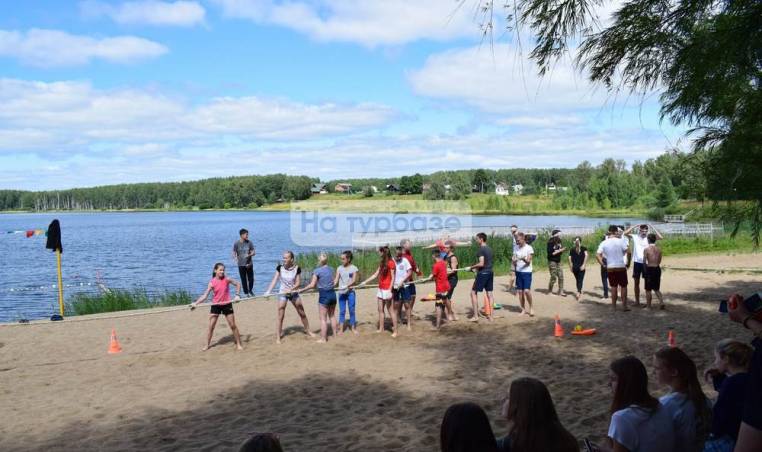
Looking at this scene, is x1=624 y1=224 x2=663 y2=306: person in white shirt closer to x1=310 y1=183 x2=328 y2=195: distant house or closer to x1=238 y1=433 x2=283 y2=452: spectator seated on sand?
x1=238 y1=433 x2=283 y2=452: spectator seated on sand

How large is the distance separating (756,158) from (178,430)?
20.8 feet

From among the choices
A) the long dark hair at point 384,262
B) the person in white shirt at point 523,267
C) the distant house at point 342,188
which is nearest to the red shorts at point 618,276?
the person in white shirt at point 523,267

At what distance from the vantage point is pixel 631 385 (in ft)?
11.0

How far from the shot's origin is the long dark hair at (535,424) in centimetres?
293

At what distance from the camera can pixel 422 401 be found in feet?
22.7

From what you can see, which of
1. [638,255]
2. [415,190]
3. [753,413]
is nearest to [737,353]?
[753,413]

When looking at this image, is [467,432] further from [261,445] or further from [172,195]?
[172,195]

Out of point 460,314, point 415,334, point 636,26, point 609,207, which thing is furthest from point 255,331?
point 609,207

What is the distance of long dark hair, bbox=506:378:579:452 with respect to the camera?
9.62 feet

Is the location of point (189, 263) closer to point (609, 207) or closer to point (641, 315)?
point (641, 315)

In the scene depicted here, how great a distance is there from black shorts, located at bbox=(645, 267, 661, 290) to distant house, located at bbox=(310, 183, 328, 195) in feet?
262

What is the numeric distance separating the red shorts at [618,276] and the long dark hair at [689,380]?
345 inches

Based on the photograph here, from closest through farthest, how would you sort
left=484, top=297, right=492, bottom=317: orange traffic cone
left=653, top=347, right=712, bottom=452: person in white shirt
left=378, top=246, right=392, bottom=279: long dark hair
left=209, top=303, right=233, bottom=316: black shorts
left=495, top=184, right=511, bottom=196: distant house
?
left=653, top=347, right=712, bottom=452: person in white shirt → left=209, top=303, right=233, bottom=316: black shorts → left=378, top=246, right=392, bottom=279: long dark hair → left=484, top=297, right=492, bottom=317: orange traffic cone → left=495, top=184, right=511, bottom=196: distant house

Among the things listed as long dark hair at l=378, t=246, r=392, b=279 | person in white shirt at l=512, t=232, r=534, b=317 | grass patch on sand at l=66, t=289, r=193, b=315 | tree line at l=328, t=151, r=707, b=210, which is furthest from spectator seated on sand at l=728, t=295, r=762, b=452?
tree line at l=328, t=151, r=707, b=210
